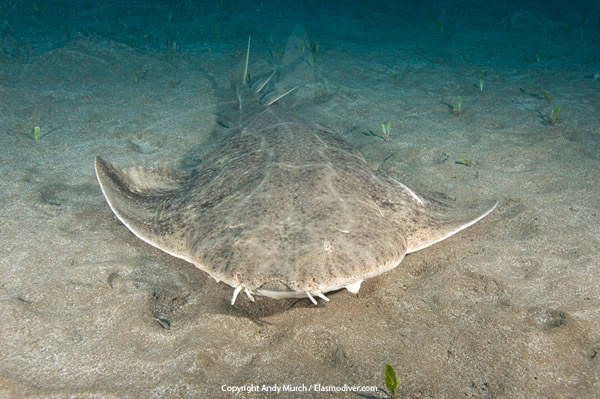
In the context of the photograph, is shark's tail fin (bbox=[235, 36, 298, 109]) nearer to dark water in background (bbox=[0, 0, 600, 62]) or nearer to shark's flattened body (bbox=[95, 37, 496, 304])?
shark's flattened body (bbox=[95, 37, 496, 304])

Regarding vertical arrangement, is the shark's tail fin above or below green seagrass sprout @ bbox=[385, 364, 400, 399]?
above

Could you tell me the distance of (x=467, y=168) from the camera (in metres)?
4.87

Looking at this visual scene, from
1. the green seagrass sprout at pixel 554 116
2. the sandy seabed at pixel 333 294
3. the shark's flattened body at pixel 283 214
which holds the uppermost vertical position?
the green seagrass sprout at pixel 554 116

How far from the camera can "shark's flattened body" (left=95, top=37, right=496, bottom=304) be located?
231cm

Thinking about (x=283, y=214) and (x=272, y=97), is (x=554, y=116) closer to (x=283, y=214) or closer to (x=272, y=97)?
(x=272, y=97)

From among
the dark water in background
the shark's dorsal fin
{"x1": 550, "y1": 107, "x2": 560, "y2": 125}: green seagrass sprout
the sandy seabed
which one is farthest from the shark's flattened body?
the dark water in background

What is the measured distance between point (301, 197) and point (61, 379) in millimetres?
1949

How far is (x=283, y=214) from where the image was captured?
2.72 meters

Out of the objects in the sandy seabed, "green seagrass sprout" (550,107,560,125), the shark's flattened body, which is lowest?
the sandy seabed

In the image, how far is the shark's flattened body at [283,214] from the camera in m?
2.31

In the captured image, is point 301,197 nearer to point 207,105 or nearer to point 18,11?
point 207,105

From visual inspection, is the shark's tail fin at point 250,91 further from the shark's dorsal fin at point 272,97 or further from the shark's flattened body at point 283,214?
the shark's flattened body at point 283,214

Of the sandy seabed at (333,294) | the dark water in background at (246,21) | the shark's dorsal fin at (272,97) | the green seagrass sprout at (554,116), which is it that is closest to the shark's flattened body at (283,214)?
the sandy seabed at (333,294)

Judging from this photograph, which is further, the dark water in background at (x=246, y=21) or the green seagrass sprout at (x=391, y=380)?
the dark water in background at (x=246, y=21)
